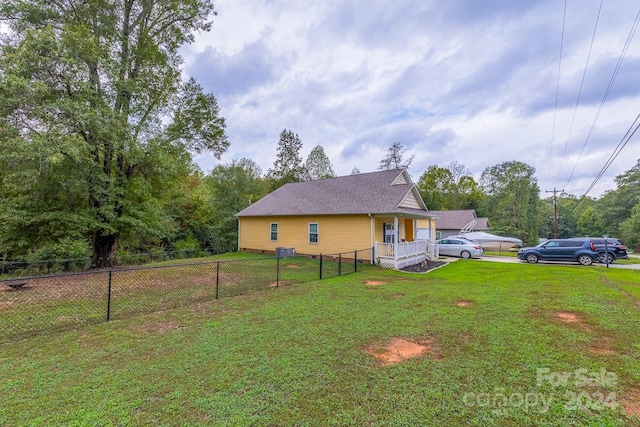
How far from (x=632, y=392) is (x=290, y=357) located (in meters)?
4.08

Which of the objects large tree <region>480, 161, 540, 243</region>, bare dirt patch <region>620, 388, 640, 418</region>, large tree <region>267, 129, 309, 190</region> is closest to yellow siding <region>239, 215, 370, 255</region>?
bare dirt patch <region>620, 388, 640, 418</region>

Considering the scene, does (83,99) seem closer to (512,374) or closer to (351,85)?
(351,85)

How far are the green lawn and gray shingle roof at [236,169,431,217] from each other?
317 inches

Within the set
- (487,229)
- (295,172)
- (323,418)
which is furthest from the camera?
→ (487,229)

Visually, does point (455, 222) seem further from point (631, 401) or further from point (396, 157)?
point (631, 401)

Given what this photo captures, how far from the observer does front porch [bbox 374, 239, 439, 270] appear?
13.2 m

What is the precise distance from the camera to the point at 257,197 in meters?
29.4

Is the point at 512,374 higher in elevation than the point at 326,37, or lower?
lower

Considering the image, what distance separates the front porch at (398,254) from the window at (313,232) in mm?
3835

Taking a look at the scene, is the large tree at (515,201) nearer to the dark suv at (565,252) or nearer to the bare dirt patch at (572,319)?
the dark suv at (565,252)

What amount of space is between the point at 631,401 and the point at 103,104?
15.9 metres

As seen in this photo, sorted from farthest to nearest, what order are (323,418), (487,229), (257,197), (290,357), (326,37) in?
(487,229) < (257,197) < (326,37) < (290,357) < (323,418)

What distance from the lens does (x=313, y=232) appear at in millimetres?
16484

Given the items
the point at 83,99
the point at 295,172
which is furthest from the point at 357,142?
the point at 83,99
